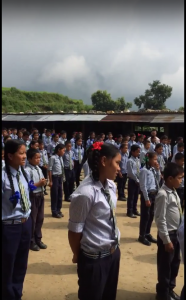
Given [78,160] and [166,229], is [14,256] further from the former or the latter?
[78,160]

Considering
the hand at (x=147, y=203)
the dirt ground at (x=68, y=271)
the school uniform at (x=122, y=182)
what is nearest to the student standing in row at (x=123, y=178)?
the school uniform at (x=122, y=182)

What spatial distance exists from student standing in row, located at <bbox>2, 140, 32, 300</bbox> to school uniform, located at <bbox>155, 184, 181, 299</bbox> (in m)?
1.33

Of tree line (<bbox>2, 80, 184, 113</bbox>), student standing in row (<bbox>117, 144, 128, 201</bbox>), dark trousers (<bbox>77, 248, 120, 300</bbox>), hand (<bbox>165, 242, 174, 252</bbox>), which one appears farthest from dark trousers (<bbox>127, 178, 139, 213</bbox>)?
tree line (<bbox>2, 80, 184, 113</bbox>)

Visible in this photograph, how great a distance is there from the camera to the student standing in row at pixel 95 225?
6.52 feet

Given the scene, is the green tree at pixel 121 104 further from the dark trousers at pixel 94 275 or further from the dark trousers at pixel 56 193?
the dark trousers at pixel 94 275

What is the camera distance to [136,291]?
11.0ft

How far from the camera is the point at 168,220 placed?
9.75 ft

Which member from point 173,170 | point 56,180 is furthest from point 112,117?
point 173,170

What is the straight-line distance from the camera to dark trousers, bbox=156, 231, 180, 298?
3.00 meters

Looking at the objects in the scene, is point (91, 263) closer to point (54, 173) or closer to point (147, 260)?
point (147, 260)

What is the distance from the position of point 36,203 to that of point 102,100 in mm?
35845

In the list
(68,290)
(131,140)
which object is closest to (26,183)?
(68,290)

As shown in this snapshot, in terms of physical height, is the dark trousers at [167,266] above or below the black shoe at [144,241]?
above

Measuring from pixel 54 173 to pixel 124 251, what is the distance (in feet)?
7.42
